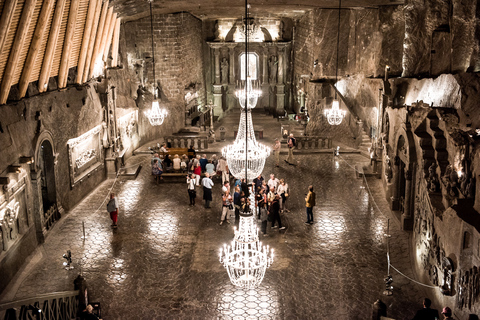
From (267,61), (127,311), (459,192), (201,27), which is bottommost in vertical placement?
(127,311)

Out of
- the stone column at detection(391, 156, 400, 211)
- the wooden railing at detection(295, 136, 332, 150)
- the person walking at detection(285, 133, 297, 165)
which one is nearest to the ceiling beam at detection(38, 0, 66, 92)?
the person walking at detection(285, 133, 297, 165)

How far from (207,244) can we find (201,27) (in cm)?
2031

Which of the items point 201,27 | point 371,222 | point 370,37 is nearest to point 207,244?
point 371,222

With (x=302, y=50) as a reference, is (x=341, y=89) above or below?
below

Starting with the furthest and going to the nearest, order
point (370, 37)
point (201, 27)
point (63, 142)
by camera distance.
Answer: 1. point (201, 27)
2. point (370, 37)
3. point (63, 142)

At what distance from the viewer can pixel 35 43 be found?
12.7 meters

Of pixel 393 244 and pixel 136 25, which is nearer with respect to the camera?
pixel 393 244

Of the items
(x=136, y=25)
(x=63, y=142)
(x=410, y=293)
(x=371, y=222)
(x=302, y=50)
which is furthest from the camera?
(x=302, y=50)

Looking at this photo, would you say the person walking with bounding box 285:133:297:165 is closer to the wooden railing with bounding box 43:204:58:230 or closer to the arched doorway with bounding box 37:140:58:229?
the arched doorway with bounding box 37:140:58:229

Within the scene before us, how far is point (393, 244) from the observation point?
14062 millimetres

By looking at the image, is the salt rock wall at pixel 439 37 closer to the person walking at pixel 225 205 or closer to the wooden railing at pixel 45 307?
the person walking at pixel 225 205

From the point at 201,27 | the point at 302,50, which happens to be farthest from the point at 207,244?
the point at 201,27

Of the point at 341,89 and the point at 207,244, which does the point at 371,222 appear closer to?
the point at 207,244

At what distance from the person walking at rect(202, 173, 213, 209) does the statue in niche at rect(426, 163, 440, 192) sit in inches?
261
